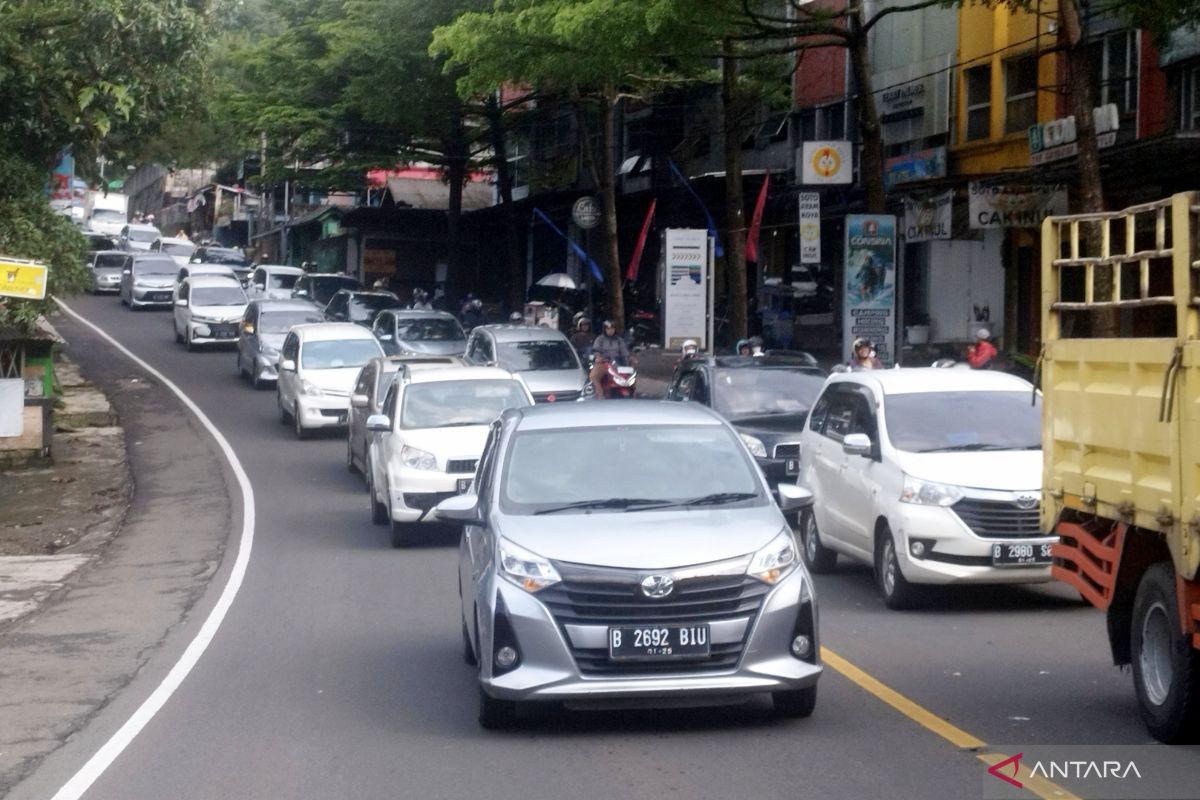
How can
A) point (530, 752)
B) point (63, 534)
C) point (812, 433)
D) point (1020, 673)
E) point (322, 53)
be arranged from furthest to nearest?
point (322, 53)
point (63, 534)
point (812, 433)
point (1020, 673)
point (530, 752)

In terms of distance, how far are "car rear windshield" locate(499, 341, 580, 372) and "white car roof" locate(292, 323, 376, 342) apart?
2710mm

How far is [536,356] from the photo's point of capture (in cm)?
2752

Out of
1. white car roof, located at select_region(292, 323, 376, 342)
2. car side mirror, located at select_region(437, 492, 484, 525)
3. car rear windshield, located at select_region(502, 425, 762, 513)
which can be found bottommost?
car side mirror, located at select_region(437, 492, 484, 525)

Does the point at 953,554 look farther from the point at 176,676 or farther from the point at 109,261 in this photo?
the point at 109,261

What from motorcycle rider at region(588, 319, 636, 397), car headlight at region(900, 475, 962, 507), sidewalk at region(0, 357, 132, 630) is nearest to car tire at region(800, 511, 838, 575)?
car headlight at region(900, 475, 962, 507)

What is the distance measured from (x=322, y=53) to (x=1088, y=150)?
100.0 feet

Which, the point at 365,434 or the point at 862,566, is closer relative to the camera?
the point at 862,566

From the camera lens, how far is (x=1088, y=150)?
1802 centimetres

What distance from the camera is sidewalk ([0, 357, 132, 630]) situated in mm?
15812

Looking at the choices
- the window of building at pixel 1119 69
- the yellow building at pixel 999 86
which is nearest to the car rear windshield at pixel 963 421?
the window of building at pixel 1119 69

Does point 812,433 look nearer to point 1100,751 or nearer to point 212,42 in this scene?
point 1100,751

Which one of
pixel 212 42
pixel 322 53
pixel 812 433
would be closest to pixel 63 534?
pixel 212 42

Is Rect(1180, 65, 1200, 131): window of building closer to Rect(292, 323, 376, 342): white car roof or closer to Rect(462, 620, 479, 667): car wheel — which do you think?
Rect(292, 323, 376, 342): white car roof

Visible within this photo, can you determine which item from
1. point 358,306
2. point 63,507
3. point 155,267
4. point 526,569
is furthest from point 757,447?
point 155,267
